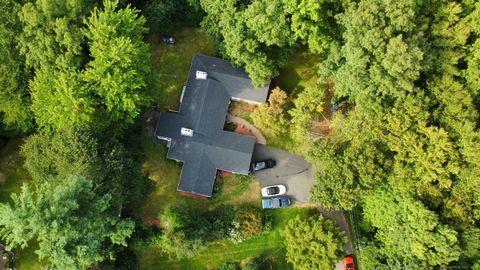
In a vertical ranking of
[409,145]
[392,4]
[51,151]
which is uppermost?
[392,4]

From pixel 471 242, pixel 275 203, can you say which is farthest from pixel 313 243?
pixel 471 242

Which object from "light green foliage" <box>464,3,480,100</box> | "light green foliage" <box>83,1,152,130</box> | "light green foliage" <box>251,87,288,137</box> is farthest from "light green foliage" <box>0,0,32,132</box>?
"light green foliage" <box>464,3,480,100</box>

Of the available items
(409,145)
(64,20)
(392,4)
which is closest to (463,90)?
(409,145)

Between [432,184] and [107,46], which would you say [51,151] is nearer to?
[107,46]

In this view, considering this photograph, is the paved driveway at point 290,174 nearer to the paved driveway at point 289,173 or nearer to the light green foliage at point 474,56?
the paved driveway at point 289,173

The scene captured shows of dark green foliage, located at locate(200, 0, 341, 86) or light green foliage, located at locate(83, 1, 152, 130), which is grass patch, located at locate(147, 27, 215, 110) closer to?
dark green foliage, located at locate(200, 0, 341, 86)

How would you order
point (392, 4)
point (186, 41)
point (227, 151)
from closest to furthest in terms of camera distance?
point (392, 4), point (227, 151), point (186, 41)
